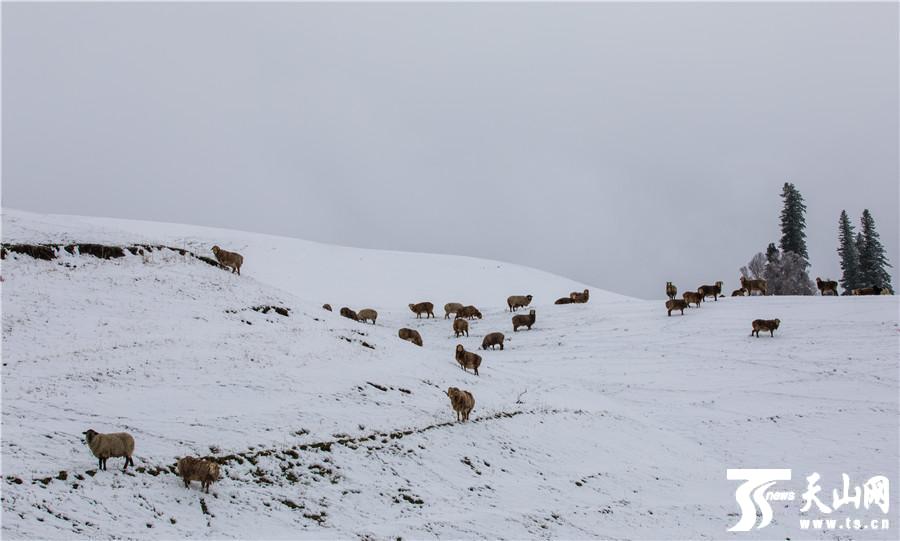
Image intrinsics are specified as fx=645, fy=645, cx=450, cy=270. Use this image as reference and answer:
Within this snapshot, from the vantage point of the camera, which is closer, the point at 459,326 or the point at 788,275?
the point at 459,326

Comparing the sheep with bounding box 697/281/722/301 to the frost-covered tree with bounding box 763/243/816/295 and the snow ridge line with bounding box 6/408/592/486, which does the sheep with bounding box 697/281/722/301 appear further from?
the snow ridge line with bounding box 6/408/592/486

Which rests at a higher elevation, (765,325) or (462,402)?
(765,325)

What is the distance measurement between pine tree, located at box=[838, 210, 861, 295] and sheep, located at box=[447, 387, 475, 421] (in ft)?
200

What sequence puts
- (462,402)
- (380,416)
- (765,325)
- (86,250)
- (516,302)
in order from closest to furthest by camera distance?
(380,416)
(462,402)
(86,250)
(765,325)
(516,302)

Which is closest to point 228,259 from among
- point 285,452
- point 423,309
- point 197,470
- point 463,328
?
point 463,328

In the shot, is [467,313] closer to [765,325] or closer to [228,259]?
[228,259]

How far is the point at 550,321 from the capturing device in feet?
141

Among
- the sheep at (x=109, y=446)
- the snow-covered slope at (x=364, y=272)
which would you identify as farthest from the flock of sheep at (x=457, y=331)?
the snow-covered slope at (x=364, y=272)

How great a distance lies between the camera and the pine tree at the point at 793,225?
66438mm

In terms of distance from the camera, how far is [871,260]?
64938 mm

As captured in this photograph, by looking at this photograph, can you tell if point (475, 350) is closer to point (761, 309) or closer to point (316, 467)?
point (761, 309)

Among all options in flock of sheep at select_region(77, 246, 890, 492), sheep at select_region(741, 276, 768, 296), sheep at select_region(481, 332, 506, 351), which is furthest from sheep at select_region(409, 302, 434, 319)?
sheep at select_region(741, 276, 768, 296)

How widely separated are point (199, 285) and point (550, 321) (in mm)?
23555

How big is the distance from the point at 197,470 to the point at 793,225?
67.7m
